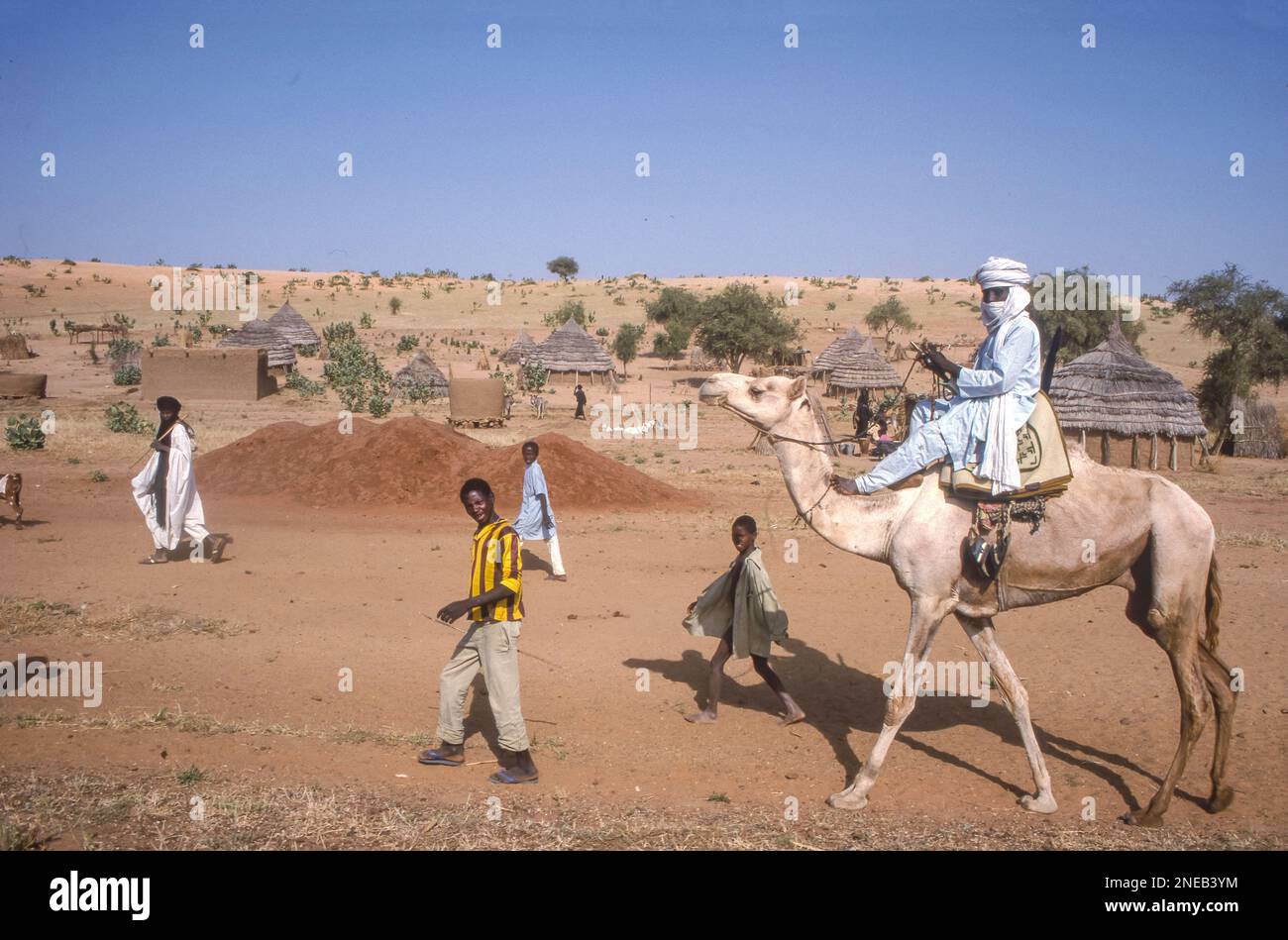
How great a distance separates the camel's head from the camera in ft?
20.2

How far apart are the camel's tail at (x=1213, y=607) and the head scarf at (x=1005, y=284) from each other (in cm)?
208

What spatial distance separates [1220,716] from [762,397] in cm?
365

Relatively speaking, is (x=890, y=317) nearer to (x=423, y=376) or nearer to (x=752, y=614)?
(x=423, y=376)

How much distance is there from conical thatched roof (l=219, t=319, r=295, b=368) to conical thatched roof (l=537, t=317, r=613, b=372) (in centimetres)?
1073

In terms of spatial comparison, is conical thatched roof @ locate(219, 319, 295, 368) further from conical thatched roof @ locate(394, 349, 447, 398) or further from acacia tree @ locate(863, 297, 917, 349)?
acacia tree @ locate(863, 297, 917, 349)

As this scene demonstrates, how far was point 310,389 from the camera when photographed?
3681 centimetres

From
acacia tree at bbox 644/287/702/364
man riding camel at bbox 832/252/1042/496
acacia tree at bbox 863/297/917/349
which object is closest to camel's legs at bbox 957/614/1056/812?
man riding camel at bbox 832/252/1042/496

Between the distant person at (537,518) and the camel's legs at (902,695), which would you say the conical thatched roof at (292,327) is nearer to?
the distant person at (537,518)

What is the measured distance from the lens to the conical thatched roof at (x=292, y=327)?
1874 inches

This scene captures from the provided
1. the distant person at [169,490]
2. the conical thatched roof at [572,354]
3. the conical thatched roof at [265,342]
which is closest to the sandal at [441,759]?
the distant person at [169,490]

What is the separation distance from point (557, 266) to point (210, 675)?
98667 millimetres

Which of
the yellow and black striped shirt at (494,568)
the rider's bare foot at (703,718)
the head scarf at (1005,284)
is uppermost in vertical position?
the head scarf at (1005,284)

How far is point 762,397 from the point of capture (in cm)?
623
